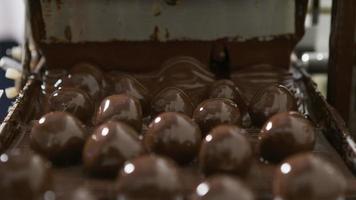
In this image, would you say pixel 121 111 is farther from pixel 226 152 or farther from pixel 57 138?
pixel 226 152

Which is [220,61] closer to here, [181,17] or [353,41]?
[181,17]

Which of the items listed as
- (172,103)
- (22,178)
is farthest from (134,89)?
(22,178)

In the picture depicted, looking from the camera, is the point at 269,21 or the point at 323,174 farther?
the point at 269,21

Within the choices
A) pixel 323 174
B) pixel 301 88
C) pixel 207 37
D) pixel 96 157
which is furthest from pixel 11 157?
pixel 301 88

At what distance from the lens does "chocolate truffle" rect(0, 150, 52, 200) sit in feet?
2.49

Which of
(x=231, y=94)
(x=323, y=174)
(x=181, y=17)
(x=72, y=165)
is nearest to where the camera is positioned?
(x=323, y=174)

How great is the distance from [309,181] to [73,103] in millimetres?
495

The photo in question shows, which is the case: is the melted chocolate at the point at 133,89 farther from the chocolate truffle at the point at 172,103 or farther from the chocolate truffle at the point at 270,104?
the chocolate truffle at the point at 270,104

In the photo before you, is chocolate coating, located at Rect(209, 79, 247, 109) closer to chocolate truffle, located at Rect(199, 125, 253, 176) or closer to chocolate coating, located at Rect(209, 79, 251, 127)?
chocolate coating, located at Rect(209, 79, 251, 127)

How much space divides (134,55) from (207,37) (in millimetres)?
164

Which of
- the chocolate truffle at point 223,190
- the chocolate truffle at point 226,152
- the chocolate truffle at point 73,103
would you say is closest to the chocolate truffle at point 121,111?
the chocolate truffle at point 73,103

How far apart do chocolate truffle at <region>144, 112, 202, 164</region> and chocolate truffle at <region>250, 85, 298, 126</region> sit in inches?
8.6

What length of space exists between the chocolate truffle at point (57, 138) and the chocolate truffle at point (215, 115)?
0.21 m

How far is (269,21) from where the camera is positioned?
1.32m
